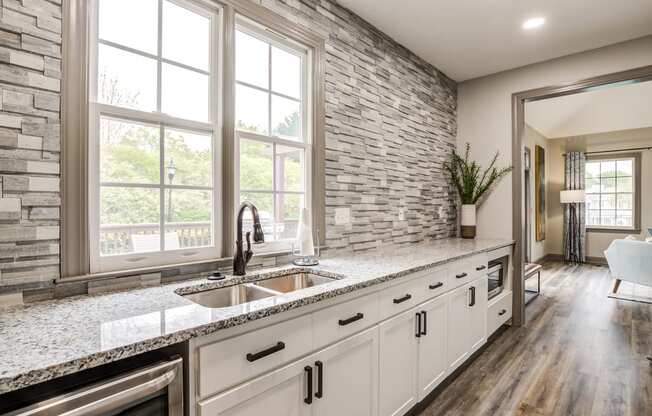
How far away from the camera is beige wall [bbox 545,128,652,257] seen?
256 inches

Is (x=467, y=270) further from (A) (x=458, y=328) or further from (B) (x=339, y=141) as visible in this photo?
(B) (x=339, y=141)

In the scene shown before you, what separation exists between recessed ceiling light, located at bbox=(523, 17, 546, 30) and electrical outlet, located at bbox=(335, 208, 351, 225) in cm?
201

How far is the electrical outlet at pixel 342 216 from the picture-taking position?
2.37 metres

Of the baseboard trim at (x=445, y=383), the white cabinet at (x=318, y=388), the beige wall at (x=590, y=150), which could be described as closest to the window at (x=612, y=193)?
the beige wall at (x=590, y=150)

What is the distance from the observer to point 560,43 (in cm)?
296

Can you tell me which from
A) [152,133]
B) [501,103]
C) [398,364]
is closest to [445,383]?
[398,364]

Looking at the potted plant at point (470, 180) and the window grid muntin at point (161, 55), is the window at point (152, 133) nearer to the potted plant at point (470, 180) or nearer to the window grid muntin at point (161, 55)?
the window grid muntin at point (161, 55)

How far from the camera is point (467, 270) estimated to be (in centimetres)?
249

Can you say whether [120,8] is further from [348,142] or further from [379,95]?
[379,95]

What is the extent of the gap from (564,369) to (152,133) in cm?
314

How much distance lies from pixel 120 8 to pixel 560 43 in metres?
3.33

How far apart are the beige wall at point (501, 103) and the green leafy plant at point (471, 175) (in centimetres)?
8

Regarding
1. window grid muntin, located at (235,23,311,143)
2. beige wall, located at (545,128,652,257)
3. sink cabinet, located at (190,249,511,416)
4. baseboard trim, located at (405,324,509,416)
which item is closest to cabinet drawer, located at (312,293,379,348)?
sink cabinet, located at (190,249,511,416)

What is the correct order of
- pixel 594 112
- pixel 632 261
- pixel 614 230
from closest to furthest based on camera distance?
pixel 632 261, pixel 594 112, pixel 614 230
